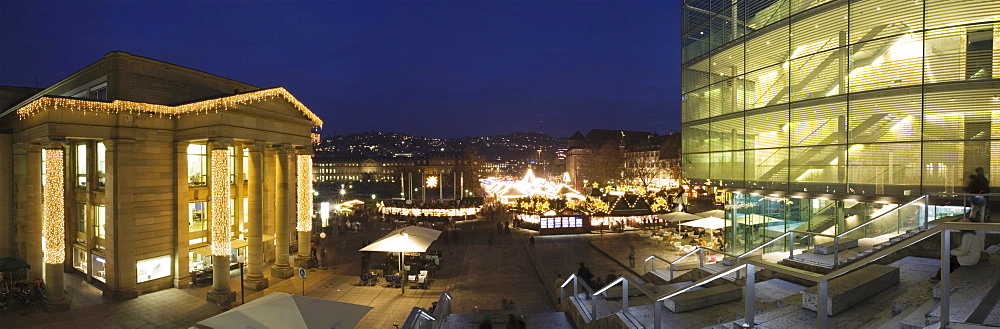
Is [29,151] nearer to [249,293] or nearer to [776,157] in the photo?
[249,293]

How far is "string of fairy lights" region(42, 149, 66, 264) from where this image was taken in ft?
53.4

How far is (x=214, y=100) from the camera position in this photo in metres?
17.1

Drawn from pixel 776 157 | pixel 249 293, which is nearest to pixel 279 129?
pixel 249 293

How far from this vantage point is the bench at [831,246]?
1091cm

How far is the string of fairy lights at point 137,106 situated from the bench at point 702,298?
56.4 feet

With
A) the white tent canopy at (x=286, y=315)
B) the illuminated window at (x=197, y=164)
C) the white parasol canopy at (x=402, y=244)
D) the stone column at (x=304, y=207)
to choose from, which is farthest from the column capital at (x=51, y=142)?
the white tent canopy at (x=286, y=315)

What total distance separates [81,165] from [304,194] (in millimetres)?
9549

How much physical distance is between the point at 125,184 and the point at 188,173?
3.00 meters

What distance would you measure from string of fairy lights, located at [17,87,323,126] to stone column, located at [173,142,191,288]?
5.67ft

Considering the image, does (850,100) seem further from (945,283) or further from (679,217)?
(945,283)

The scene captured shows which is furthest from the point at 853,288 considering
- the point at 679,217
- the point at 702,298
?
the point at 679,217

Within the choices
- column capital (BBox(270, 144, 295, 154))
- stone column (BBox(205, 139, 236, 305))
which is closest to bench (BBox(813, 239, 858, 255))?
stone column (BBox(205, 139, 236, 305))

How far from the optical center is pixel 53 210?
16.5 meters

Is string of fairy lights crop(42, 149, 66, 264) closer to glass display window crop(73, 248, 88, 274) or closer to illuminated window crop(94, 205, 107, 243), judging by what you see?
illuminated window crop(94, 205, 107, 243)
